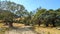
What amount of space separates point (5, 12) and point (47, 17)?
1068cm

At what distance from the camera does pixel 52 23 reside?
128 feet

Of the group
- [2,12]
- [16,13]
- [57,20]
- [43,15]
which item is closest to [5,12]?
[2,12]

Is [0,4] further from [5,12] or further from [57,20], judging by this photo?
[57,20]

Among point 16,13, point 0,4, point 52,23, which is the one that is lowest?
point 52,23

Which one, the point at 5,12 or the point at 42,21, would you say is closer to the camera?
the point at 5,12

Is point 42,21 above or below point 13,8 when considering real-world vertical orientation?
below

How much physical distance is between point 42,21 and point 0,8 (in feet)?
38.9

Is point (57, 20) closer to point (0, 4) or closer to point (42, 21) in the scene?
point (42, 21)

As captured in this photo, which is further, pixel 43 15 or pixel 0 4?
pixel 43 15

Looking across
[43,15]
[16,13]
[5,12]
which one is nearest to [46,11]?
[43,15]

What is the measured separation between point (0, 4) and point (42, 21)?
477 inches

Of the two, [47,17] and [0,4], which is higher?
[0,4]

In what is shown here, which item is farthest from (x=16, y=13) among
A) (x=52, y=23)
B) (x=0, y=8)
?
(x=52, y=23)

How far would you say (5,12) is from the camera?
119 feet
